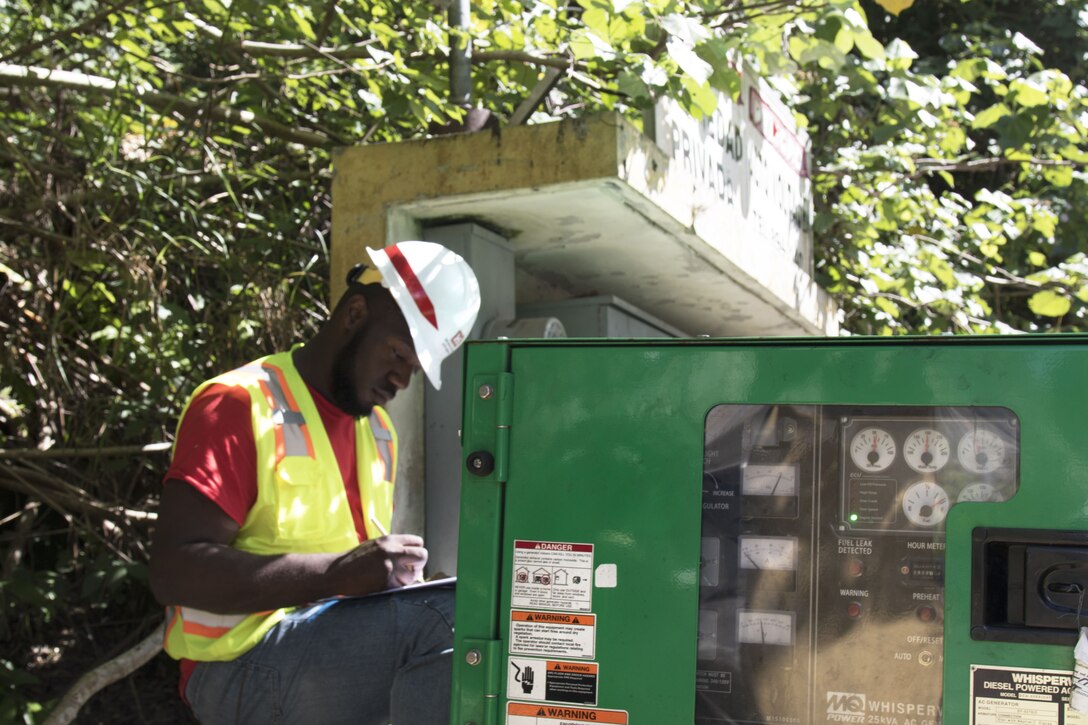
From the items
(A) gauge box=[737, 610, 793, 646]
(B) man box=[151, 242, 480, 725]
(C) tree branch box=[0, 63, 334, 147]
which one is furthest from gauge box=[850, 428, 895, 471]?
(C) tree branch box=[0, 63, 334, 147]

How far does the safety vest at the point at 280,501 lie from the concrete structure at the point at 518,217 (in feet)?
1.98

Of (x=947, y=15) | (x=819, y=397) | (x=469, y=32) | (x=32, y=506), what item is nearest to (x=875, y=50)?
(x=469, y=32)

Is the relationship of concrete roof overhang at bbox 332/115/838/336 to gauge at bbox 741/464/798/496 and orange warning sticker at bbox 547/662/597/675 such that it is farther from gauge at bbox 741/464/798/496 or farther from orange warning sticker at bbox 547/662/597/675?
orange warning sticker at bbox 547/662/597/675

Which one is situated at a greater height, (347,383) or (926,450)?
(347,383)

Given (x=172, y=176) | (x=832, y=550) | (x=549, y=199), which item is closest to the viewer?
(x=832, y=550)

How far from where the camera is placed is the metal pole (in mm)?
3901

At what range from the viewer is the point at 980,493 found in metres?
1.90

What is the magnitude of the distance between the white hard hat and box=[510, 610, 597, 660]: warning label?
106cm

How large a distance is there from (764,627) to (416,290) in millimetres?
1462

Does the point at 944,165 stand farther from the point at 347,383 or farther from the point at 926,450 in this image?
the point at 926,450

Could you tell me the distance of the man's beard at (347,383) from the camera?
119 inches

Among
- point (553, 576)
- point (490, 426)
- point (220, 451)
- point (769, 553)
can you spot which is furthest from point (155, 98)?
point (769, 553)

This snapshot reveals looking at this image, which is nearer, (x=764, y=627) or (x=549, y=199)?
(x=764, y=627)

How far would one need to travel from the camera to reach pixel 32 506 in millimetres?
4527
